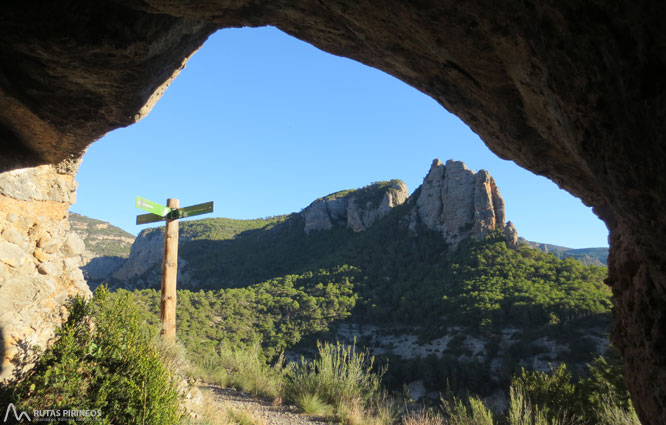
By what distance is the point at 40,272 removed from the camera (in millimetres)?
3670

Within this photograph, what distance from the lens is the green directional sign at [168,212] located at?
5.62 metres

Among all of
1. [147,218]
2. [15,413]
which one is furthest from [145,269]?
[15,413]

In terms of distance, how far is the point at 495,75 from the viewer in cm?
187

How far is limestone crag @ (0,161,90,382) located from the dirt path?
2.94 meters

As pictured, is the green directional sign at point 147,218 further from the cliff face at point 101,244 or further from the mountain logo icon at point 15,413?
the cliff face at point 101,244

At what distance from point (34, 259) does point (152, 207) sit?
78.2 inches

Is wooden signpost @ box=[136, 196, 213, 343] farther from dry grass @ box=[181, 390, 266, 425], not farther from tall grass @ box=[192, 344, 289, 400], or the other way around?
tall grass @ box=[192, 344, 289, 400]

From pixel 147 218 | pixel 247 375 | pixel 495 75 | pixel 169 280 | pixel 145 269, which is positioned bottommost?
pixel 247 375

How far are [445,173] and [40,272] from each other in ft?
152

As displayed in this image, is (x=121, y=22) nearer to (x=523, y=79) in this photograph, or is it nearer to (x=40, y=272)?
(x=523, y=79)

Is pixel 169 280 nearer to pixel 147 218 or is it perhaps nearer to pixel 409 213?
pixel 147 218

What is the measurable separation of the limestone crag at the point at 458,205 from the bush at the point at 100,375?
37.7 metres

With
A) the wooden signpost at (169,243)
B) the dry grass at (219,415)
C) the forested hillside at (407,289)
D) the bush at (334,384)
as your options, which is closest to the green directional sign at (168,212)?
the wooden signpost at (169,243)

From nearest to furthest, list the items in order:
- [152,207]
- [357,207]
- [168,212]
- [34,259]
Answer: [34,259]
[152,207]
[168,212]
[357,207]
